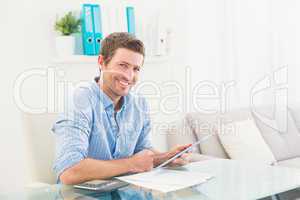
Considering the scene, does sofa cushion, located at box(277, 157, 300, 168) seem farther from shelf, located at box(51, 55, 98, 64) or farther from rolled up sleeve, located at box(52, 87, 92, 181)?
rolled up sleeve, located at box(52, 87, 92, 181)

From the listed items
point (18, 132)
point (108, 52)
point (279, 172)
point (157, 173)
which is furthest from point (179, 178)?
point (18, 132)

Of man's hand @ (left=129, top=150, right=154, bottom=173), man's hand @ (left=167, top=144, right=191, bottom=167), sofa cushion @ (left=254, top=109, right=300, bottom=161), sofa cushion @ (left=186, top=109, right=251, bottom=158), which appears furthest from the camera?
sofa cushion @ (left=254, top=109, right=300, bottom=161)

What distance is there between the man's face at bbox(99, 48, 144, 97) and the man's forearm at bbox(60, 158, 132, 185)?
0.47 m

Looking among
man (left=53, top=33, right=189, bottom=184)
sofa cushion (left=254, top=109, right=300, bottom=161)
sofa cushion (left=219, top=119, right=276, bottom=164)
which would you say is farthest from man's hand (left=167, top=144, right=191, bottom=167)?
sofa cushion (left=254, top=109, right=300, bottom=161)

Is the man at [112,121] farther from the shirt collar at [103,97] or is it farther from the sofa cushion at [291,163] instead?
the sofa cushion at [291,163]

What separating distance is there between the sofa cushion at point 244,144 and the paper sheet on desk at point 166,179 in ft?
4.45

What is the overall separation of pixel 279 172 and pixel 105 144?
749 millimetres

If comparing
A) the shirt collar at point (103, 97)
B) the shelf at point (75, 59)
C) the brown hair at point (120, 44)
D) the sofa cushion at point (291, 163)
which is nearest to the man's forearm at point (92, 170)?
the shirt collar at point (103, 97)

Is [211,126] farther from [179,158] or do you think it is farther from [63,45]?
[179,158]

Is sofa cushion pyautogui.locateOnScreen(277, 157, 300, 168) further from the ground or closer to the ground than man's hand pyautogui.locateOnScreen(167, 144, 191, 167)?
closer to the ground

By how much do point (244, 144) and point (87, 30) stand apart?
131 centimetres

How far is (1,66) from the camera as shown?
96.3 inches

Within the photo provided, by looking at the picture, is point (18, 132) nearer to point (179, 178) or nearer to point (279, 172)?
point (179, 178)

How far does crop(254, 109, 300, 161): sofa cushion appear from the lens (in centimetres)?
320
